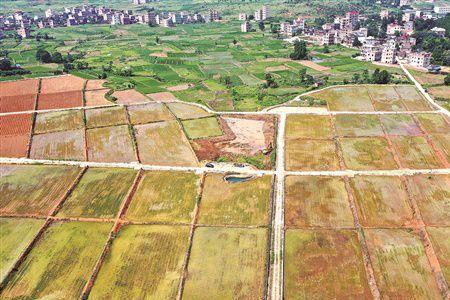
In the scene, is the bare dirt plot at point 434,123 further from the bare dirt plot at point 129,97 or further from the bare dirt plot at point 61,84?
the bare dirt plot at point 61,84

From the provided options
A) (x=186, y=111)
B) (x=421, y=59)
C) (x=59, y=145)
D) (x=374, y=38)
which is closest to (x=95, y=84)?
(x=186, y=111)

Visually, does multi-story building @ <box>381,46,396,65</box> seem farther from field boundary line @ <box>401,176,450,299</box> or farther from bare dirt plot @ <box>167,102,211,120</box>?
field boundary line @ <box>401,176,450,299</box>

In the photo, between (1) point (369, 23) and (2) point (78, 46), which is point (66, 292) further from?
(1) point (369, 23)

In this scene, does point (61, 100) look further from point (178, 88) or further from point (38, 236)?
point (38, 236)

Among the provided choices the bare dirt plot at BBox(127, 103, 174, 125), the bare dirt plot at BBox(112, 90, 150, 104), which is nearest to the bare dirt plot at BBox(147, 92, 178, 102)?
the bare dirt plot at BBox(112, 90, 150, 104)

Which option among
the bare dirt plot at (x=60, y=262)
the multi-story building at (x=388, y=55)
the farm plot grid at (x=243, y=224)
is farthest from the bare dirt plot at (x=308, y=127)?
the multi-story building at (x=388, y=55)

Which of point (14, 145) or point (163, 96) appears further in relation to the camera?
point (163, 96)
